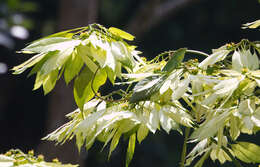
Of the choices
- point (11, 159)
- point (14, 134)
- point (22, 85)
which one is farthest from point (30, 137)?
point (11, 159)

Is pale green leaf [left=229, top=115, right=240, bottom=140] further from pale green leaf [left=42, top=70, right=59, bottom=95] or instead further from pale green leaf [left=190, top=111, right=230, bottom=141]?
pale green leaf [left=42, top=70, right=59, bottom=95]

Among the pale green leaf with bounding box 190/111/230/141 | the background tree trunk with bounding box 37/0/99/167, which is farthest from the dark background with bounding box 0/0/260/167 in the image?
the pale green leaf with bounding box 190/111/230/141

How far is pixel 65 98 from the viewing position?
7.26ft

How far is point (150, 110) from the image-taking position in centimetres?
50

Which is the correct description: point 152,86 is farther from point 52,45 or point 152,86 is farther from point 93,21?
point 93,21

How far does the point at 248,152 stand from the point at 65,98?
5.69 feet

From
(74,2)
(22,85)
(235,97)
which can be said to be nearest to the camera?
(235,97)

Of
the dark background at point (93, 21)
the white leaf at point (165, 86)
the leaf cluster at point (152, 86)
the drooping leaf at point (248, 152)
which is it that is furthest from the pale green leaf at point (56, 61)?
the dark background at point (93, 21)

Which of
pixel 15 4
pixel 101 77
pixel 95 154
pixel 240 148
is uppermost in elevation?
pixel 15 4

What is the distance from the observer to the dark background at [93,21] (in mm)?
2213

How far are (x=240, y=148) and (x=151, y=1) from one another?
214 cm

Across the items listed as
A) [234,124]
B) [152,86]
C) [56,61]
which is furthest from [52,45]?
[234,124]

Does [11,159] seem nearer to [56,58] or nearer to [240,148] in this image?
[56,58]

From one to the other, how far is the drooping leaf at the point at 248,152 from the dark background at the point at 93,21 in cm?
153
